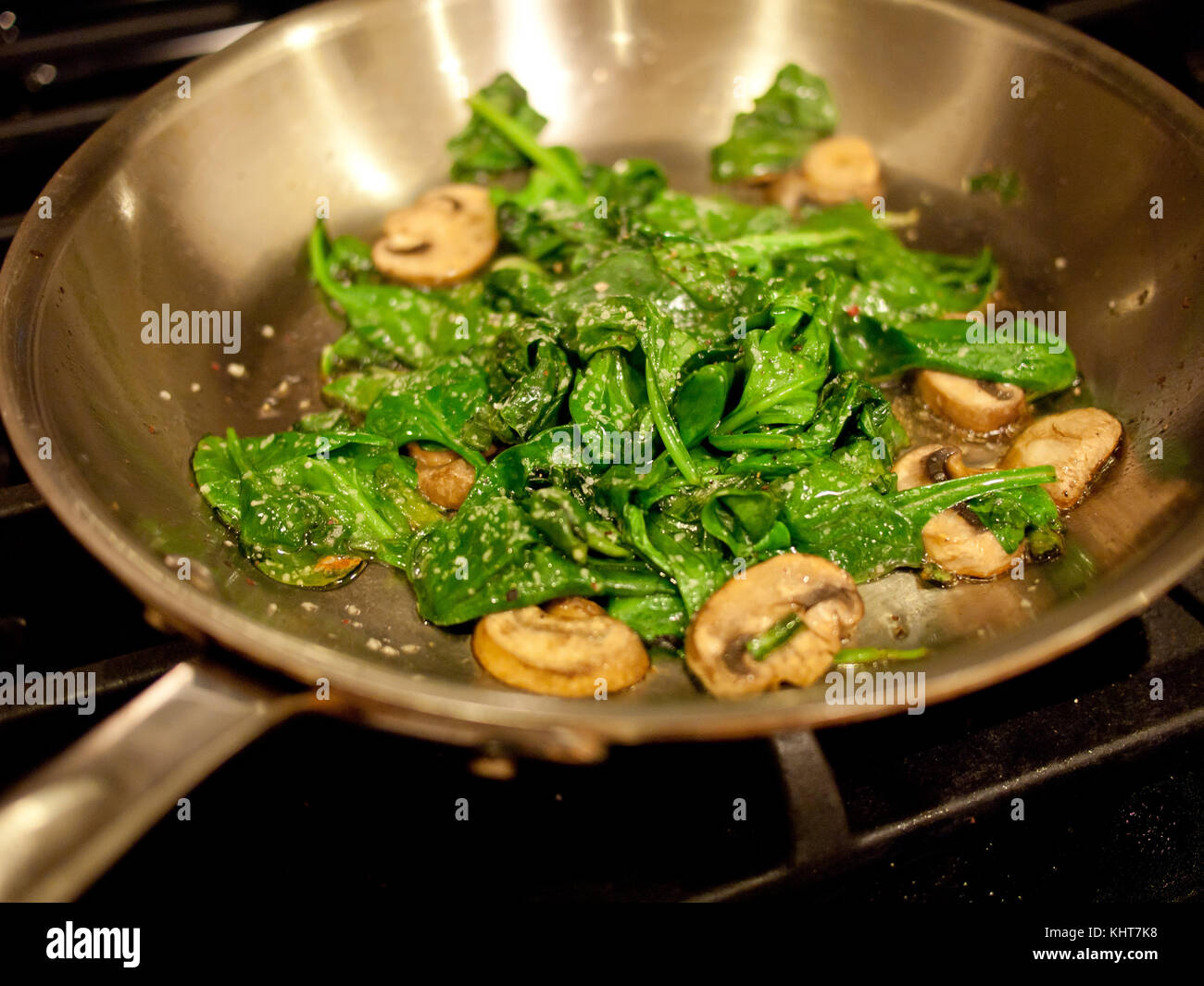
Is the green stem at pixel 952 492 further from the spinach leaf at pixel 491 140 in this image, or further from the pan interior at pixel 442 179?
the spinach leaf at pixel 491 140

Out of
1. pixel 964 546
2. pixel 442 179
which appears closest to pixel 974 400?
pixel 964 546

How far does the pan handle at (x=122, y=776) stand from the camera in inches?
52.4

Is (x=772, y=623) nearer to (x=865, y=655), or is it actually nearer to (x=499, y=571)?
(x=865, y=655)

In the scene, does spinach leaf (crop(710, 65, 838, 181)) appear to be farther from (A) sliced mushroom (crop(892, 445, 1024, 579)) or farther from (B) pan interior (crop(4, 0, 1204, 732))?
(A) sliced mushroom (crop(892, 445, 1024, 579))

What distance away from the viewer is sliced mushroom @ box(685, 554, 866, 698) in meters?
1.93

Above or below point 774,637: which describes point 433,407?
above

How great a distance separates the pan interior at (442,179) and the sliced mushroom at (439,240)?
0.25 metres

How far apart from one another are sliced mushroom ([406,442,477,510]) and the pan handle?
2.89 ft

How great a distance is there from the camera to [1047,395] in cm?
270

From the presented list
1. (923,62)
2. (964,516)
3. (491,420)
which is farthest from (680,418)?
(923,62)

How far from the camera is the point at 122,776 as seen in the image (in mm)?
1435

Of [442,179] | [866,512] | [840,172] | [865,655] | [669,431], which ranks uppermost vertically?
[442,179]

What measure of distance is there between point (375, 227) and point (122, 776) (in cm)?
245

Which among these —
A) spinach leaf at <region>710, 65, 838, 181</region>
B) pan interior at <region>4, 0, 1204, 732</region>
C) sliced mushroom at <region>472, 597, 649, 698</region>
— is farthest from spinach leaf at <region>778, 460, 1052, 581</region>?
spinach leaf at <region>710, 65, 838, 181</region>
